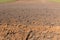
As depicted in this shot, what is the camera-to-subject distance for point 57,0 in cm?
743

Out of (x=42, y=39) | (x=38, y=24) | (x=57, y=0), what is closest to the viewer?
(x=42, y=39)

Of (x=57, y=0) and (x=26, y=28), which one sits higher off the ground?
(x=26, y=28)

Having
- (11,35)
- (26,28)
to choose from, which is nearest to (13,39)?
(11,35)

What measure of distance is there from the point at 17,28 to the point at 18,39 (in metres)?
0.15

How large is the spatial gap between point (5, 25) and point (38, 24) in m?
0.47

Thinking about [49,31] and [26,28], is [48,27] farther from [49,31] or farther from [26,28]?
[26,28]

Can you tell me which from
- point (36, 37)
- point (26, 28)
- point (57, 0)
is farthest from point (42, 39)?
point (57, 0)

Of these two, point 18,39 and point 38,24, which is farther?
point 38,24

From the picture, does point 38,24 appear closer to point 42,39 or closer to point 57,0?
point 42,39

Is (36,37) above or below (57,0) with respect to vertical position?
above

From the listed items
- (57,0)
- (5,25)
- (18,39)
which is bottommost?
(57,0)

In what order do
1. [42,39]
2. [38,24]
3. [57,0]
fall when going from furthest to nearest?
[57,0] → [38,24] → [42,39]

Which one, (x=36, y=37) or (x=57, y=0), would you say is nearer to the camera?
(x=36, y=37)

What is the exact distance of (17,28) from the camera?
93.0 inches
